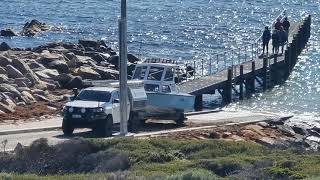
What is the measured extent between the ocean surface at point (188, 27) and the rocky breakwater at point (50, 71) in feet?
19.5

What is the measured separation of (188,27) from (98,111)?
50.5 meters

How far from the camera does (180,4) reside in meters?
105

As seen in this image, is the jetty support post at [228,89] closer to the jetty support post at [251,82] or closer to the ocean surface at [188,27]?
the ocean surface at [188,27]

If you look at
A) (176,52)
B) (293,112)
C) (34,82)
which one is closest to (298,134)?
(293,112)

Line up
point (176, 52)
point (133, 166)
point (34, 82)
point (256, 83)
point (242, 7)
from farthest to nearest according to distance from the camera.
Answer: point (242, 7) → point (176, 52) → point (256, 83) → point (34, 82) → point (133, 166)

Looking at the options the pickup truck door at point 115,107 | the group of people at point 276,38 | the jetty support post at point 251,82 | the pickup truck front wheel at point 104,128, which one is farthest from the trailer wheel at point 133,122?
the group of people at point 276,38

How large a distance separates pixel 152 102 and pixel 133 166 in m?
13.9

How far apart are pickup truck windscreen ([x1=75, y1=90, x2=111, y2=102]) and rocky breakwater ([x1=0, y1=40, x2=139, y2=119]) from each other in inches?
176

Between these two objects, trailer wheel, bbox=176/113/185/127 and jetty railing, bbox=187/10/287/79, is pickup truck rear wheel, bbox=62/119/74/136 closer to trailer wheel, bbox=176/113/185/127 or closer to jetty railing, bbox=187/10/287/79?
trailer wheel, bbox=176/113/185/127

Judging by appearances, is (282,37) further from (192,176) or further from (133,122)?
(192,176)

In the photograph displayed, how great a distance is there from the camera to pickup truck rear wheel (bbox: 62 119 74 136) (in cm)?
3044

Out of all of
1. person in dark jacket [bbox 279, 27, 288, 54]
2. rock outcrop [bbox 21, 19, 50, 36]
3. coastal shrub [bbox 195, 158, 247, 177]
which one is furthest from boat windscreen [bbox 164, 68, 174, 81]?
rock outcrop [bbox 21, 19, 50, 36]

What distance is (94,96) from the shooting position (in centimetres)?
3152

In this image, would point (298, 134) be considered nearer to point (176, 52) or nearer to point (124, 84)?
point (124, 84)
